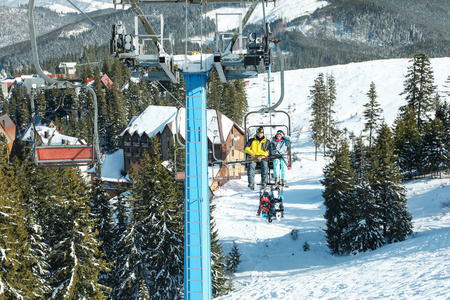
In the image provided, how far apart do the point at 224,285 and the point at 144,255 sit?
538 centimetres

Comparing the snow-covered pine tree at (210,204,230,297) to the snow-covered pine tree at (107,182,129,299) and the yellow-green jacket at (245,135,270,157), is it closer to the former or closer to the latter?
the snow-covered pine tree at (107,182,129,299)

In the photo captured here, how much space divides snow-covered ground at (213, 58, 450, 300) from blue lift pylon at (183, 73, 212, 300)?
21.6 feet

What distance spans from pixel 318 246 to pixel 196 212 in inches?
923

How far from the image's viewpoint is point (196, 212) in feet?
43.1

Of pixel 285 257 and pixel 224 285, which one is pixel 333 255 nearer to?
pixel 285 257

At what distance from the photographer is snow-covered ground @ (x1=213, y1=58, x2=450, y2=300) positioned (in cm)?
1786

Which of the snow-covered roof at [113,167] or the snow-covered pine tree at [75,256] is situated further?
the snow-covered roof at [113,167]

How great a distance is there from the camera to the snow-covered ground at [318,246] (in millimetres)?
17859

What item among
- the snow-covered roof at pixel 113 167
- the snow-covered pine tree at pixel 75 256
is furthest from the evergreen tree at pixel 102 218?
the snow-covered roof at pixel 113 167

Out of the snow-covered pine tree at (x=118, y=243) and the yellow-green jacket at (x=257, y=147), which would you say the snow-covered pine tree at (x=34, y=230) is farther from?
the yellow-green jacket at (x=257, y=147)

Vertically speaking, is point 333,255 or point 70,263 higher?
point 70,263

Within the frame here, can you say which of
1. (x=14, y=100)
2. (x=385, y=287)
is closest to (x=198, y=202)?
(x=385, y=287)

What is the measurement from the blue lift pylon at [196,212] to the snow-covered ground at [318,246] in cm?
658

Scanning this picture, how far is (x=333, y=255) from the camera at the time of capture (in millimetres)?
32750
